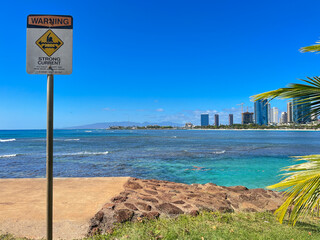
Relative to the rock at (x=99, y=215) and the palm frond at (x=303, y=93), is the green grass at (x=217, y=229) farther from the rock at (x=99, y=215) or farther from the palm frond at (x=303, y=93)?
the palm frond at (x=303, y=93)

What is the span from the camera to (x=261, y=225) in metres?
4.26

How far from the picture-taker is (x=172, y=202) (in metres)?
5.26

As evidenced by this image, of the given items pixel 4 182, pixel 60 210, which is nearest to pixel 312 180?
pixel 60 210

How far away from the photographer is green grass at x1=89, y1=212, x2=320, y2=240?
12.2ft

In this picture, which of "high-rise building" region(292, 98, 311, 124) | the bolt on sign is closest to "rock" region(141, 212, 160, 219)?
"high-rise building" region(292, 98, 311, 124)

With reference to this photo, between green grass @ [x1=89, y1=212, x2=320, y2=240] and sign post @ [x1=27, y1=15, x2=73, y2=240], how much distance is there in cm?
225

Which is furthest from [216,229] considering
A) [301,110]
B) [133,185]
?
[133,185]

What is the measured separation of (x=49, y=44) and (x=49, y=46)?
23 millimetres

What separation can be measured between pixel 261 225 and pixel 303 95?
298 cm

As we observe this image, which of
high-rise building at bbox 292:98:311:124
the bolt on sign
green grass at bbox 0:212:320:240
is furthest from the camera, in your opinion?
green grass at bbox 0:212:320:240

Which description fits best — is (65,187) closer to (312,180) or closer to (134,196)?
(134,196)

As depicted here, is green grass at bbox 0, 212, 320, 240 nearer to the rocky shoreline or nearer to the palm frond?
the rocky shoreline

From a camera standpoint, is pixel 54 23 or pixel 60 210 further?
A: pixel 60 210

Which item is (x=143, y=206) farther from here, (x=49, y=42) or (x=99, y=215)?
(x=49, y=42)
